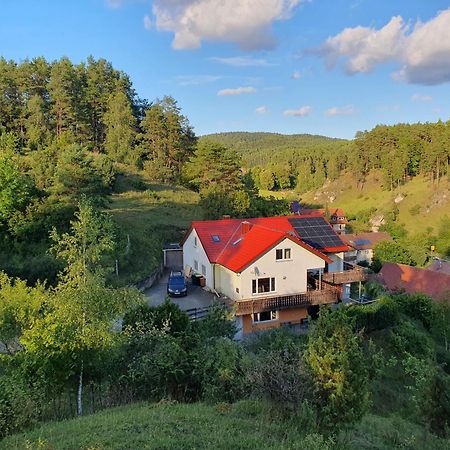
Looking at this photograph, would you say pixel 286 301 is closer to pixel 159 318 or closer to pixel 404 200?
pixel 159 318

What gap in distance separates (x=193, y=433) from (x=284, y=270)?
52.2 feet

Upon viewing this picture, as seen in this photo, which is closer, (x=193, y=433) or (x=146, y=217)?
(x=193, y=433)

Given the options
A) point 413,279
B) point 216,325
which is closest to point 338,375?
point 216,325

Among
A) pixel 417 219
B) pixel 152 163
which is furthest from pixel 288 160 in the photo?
pixel 152 163

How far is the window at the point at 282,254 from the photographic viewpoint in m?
23.4

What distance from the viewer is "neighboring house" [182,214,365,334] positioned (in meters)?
22.8

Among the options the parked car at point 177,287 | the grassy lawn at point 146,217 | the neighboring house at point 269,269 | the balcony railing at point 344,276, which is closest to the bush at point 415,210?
the grassy lawn at point 146,217

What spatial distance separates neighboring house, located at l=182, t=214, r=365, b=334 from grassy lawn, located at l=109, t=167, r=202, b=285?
4326 mm

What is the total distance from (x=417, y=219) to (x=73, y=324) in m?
79.8

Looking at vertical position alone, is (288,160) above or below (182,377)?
above

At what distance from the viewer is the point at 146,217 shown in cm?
3847

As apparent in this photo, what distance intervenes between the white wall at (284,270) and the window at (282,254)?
0.14m

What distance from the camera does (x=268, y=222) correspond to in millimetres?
28422

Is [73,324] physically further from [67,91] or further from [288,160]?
[288,160]
